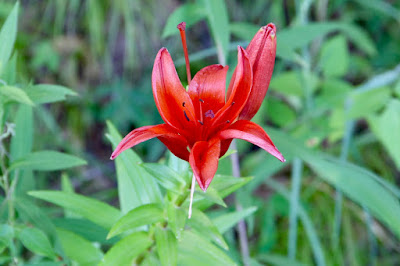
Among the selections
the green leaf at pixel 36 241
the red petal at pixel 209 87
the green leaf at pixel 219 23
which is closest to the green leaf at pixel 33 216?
the green leaf at pixel 36 241

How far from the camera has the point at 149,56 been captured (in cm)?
170

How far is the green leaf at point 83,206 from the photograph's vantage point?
24.7 inches

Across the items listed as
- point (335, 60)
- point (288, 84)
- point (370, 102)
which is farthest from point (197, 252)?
point (335, 60)

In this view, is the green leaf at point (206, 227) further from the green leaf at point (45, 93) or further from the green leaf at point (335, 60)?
the green leaf at point (335, 60)

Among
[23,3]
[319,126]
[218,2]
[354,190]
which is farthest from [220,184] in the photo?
[23,3]

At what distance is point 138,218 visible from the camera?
21.8 inches

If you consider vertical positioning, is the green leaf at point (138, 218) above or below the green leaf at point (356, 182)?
below

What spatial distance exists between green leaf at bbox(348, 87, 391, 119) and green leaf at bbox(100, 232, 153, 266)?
2.25ft

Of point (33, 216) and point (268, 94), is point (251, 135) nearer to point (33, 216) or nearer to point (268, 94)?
point (33, 216)

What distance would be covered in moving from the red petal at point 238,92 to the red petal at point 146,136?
0.05m

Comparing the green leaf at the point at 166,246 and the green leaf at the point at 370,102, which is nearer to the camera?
the green leaf at the point at 166,246

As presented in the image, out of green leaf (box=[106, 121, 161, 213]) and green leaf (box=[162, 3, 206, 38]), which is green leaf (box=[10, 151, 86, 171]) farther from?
green leaf (box=[162, 3, 206, 38])

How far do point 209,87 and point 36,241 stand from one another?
0.37 metres

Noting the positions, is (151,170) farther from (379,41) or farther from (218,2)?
(379,41)
